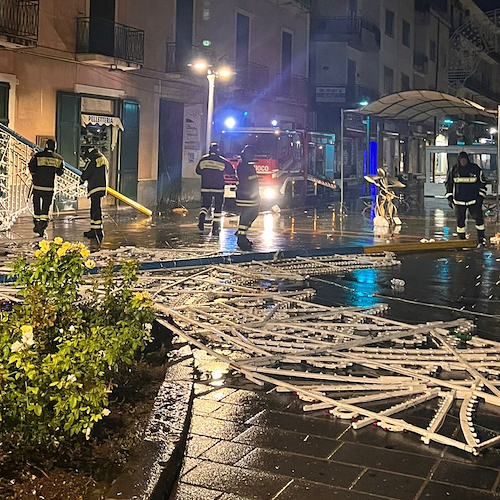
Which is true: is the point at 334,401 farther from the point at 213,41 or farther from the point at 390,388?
the point at 213,41

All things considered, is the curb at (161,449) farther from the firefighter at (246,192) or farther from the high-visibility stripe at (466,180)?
the high-visibility stripe at (466,180)

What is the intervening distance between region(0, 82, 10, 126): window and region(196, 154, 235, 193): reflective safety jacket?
5892mm

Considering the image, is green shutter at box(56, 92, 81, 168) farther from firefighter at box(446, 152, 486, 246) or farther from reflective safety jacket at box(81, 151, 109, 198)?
firefighter at box(446, 152, 486, 246)

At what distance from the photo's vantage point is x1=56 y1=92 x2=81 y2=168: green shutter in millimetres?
21766

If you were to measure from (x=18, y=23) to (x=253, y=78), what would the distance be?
42.4ft

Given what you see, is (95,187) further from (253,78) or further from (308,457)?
(253,78)

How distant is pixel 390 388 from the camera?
5449mm

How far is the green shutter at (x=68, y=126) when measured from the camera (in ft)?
71.4

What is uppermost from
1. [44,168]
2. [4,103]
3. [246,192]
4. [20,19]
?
[20,19]

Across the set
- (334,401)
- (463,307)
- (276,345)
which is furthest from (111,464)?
(463,307)

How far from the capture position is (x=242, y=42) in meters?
31.2

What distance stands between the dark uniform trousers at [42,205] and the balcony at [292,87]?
818 inches

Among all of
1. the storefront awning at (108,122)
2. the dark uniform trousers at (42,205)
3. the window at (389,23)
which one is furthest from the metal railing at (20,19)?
the window at (389,23)

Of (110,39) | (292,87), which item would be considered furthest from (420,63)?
(110,39)
